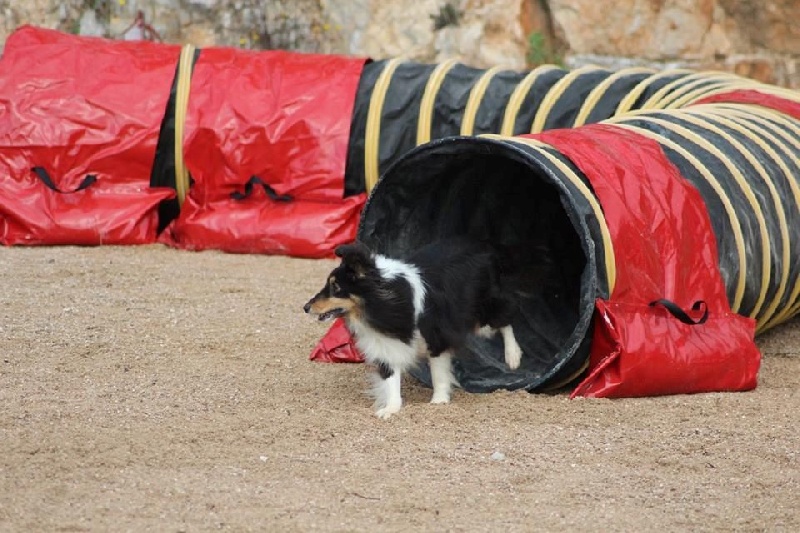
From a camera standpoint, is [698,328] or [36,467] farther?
[698,328]

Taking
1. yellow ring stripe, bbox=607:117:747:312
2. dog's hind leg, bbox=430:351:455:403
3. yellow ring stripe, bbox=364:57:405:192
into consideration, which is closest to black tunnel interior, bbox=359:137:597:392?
dog's hind leg, bbox=430:351:455:403

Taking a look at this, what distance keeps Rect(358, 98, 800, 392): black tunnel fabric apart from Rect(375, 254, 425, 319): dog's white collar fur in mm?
686

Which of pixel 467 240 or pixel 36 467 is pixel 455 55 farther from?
pixel 36 467

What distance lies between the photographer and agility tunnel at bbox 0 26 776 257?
9.70 m

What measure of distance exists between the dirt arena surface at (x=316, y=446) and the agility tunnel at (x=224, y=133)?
2.39 meters

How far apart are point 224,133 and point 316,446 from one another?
16.7ft

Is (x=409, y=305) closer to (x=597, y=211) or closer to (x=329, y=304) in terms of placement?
(x=329, y=304)

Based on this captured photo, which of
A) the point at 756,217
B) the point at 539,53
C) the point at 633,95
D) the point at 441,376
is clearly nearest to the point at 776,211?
the point at 756,217

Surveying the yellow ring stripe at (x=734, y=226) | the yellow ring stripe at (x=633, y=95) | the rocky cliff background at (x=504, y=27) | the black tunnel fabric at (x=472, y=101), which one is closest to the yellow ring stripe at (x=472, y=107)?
the black tunnel fabric at (x=472, y=101)

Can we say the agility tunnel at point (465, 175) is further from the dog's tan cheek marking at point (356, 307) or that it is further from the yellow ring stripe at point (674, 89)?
the dog's tan cheek marking at point (356, 307)

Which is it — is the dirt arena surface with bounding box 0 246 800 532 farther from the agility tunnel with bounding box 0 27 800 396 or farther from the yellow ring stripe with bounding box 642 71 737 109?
the yellow ring stripe with bounding box 642 71 737 109

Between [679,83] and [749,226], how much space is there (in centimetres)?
288

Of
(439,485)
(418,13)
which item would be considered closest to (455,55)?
(418,13)

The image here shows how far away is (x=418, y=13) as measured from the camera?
13438mm
